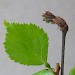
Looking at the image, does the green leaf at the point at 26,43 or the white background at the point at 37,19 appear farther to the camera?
the white background at the point at 37,19

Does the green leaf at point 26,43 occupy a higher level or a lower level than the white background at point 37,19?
higher

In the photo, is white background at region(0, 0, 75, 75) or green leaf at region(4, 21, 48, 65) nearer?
green leaf at region(4, 21, 48, 65)

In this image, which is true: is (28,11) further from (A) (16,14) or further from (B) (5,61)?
(B) (5,61)

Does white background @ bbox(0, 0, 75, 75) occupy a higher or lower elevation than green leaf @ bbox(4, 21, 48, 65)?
lower

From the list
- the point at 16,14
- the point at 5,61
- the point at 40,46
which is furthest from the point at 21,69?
the point at 40,46
